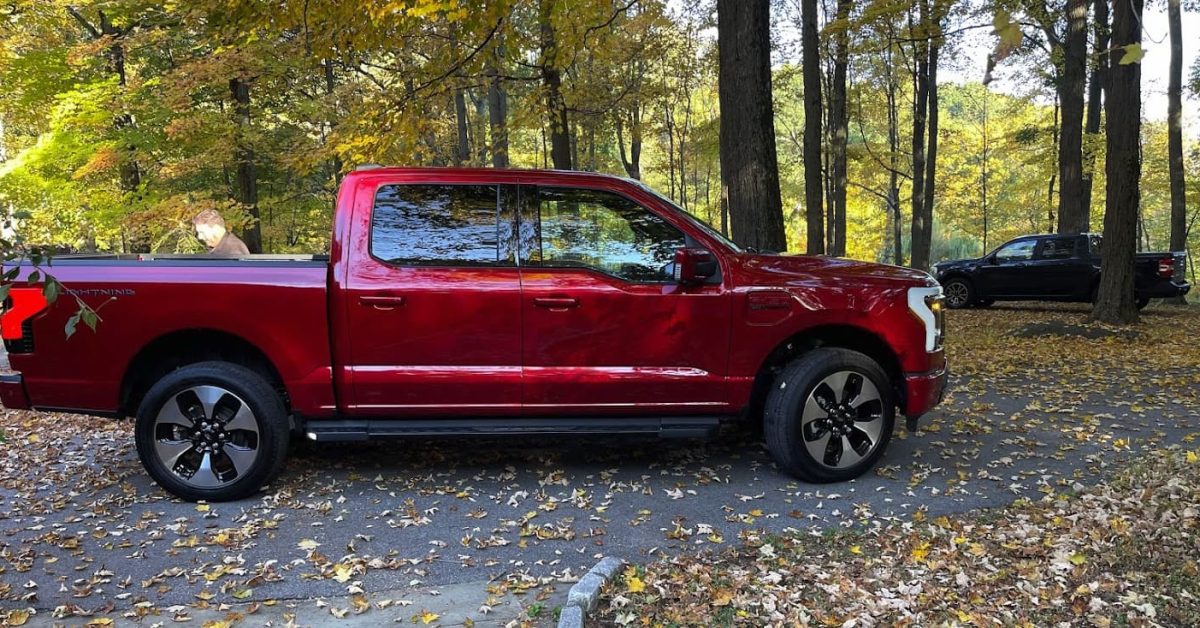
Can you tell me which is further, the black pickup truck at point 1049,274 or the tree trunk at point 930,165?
the tree trunk at point 930,165

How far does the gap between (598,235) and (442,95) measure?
6242 mm

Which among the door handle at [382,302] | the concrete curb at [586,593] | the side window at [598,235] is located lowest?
the concrete curb at [586,593]

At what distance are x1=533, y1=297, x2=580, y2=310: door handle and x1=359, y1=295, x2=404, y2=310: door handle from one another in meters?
0.81

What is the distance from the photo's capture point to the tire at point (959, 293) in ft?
53.8

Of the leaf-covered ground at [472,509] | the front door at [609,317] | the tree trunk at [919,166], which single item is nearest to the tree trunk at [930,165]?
the tree trunk at [919,166]

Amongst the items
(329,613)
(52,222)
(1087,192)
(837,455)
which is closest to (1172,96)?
(1087,192)

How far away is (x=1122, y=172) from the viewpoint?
10609 millimetres

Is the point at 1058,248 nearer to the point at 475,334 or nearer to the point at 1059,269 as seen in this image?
the point at 1059,269

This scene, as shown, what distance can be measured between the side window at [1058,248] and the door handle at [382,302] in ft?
49.1

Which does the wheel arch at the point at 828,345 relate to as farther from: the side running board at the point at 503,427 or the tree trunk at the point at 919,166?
the tree trunk at the point at 919,166

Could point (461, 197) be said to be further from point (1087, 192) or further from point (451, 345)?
point (1087, 192)

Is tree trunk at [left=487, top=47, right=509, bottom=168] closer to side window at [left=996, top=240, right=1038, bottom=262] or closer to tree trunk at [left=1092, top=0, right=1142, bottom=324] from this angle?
tree trunk at [left=1092, top=0, right=1142, bottom=324]

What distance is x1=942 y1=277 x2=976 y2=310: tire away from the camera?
16.4m

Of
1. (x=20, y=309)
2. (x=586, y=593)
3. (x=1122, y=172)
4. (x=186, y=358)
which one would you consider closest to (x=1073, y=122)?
(x=1122, y=172)
